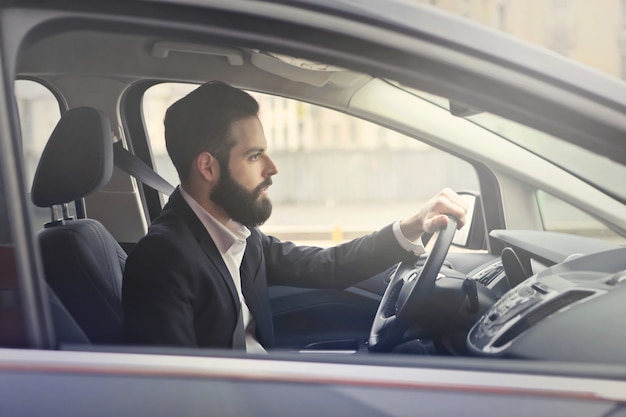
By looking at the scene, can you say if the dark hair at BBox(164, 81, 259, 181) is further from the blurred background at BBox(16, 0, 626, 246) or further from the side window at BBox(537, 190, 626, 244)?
the side window at BBox(537, 190, 626, 244)

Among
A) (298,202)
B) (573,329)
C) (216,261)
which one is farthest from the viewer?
(298,202)

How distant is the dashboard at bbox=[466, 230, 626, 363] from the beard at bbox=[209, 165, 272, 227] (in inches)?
26.2

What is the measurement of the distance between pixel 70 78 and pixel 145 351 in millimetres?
1956

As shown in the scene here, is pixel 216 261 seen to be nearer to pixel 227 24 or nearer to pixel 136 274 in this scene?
pixel 136 274

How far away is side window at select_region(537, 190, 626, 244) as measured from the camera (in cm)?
195

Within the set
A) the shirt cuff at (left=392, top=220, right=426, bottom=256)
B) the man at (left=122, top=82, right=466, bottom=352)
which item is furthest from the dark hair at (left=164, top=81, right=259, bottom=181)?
the shirt cuff at (left=392, top=220, right=426, bottom=256)

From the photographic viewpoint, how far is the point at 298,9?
1.09 metres

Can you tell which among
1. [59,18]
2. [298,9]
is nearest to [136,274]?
[59,18]

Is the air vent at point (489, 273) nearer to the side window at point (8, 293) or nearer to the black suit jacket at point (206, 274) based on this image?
the black suit jacket at point (206, 274)

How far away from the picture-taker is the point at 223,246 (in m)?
1.95

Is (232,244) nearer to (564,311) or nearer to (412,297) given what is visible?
(412,297)

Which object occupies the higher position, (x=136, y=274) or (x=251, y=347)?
(x=136, y=274)

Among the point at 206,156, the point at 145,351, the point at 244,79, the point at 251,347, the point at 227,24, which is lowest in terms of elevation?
the point at 251,347

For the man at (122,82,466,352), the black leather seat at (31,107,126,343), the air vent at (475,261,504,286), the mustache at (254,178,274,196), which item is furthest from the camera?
the air vent at (475,261,504,286)
